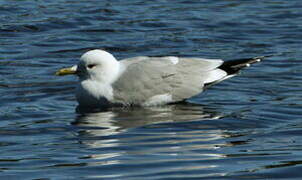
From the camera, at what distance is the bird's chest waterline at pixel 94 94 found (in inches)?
405

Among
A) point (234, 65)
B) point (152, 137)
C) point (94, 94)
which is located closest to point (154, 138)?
point (152, 137)

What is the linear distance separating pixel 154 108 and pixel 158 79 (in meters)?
0.35

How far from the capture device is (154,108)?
10.4m

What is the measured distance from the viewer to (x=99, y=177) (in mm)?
6770

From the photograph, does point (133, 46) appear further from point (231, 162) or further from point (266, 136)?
point (231, 162)

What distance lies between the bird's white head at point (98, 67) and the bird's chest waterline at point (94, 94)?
0.30 feet

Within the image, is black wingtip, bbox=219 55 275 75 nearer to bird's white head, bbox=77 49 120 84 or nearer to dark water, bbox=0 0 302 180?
dark water, bbox=0 0 302 180

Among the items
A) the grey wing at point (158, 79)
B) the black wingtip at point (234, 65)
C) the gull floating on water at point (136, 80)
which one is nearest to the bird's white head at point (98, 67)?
the gull floating on water at point (136, 80)

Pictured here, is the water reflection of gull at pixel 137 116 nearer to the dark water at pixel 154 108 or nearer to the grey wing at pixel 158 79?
the dark water at pixel 154 108

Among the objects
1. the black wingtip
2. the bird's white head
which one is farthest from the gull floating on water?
the black wingtip

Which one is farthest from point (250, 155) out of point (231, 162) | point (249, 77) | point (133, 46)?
point (133, 46)

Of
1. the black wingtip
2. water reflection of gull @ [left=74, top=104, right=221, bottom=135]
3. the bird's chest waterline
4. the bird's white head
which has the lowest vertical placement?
water reflection of gull @ [left=74, top=104, right=221, bottom=135]

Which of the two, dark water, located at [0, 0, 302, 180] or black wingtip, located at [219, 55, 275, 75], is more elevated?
black wingtip, located at [219, 55, 275, 75]

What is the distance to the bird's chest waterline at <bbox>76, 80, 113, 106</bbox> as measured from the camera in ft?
33.8
